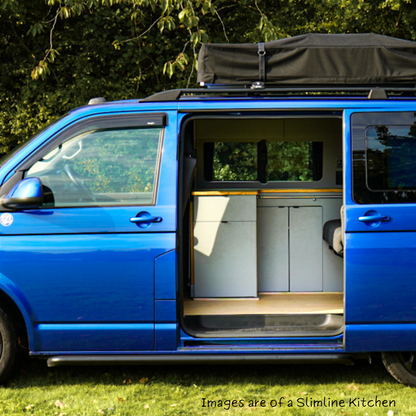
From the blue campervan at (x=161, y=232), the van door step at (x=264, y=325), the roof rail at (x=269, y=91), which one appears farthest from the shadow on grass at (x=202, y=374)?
the roof rail at (x=269, y=91)

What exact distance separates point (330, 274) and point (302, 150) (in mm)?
1310

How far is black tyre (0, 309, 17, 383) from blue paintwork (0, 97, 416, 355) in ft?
0.51

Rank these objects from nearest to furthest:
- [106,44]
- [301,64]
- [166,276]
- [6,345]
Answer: [166,276]
[6,345]
[301,64]
[106,44]

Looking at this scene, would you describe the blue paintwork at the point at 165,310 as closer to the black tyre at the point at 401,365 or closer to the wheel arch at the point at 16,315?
the wheel arch at the point at 16,315

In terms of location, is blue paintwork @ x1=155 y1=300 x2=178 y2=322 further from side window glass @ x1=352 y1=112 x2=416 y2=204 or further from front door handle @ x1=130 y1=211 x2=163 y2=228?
side window glass @ x1=352 y1=112 x2=416 y2=204

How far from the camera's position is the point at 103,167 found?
431 cm

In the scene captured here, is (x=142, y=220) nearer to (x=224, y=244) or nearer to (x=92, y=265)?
(x=92, y=265)

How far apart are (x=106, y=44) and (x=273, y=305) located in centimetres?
786

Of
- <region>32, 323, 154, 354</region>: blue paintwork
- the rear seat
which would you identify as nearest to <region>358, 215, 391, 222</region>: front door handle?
the rear seat

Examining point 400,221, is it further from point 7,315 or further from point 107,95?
point 107,95

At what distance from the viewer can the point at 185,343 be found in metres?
4.34

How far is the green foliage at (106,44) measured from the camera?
37.1 ft

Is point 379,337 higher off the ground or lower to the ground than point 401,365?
higher

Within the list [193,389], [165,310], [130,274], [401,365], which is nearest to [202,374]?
[193,389]
